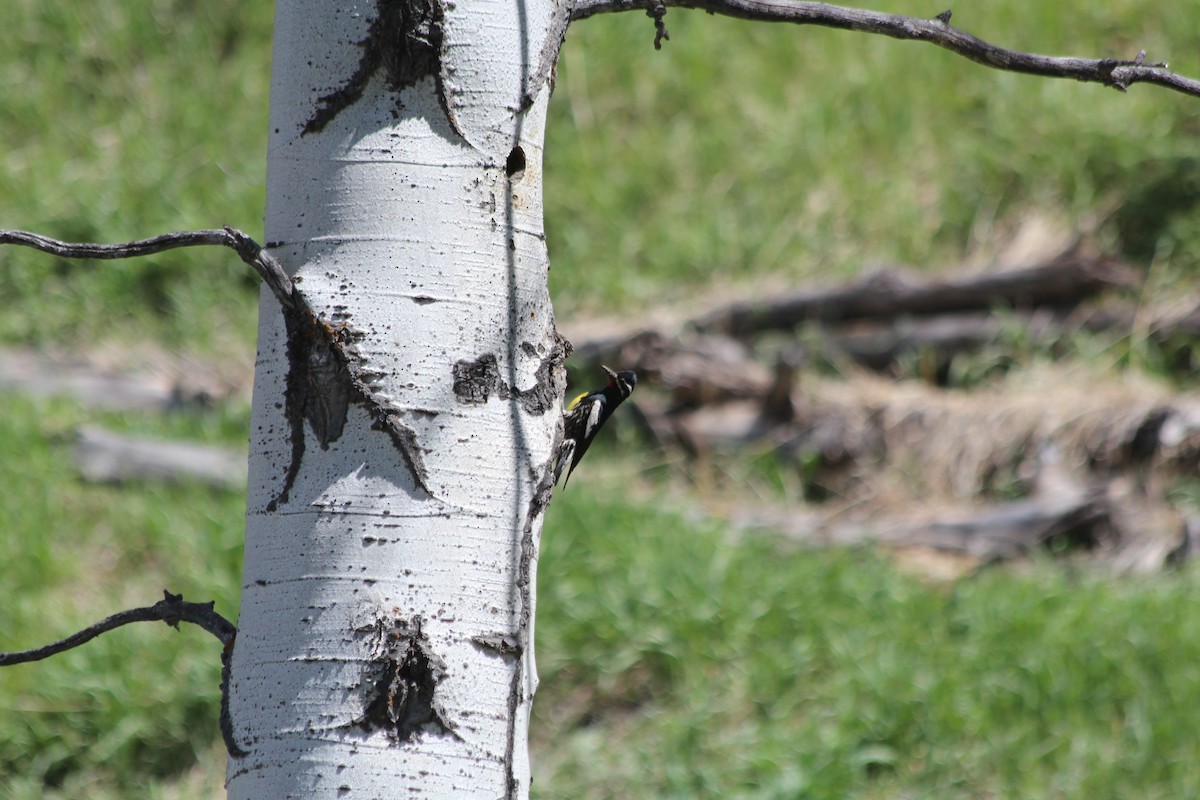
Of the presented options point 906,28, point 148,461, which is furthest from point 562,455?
point 148,461

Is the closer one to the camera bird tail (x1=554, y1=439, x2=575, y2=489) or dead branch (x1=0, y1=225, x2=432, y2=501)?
dead branch (x1=0, y1=225, x2=432, y2=501)

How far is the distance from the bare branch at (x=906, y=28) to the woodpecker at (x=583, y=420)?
404 mm

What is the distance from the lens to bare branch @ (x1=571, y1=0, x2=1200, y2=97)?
1.17 meters

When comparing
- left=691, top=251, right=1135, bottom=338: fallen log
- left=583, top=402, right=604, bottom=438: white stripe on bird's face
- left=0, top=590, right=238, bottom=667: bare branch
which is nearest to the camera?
left=0, top=590, right=238, bottom=667: bare branch

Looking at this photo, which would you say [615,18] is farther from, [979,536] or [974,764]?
[974,764]

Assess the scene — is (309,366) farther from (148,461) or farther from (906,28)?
(148,461)

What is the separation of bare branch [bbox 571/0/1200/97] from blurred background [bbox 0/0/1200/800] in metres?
2.30

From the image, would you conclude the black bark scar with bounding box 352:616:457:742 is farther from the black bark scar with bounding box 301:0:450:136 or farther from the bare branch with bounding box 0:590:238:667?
the black bark scar with bounding box 301:0:450:136

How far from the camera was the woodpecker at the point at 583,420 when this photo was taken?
121 centimetres

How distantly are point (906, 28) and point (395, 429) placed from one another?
68 cm

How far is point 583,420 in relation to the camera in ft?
4.33

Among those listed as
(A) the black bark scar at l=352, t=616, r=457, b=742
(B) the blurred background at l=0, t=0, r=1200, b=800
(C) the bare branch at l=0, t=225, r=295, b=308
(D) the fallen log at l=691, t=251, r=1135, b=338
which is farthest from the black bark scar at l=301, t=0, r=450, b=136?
(D) the fallen log at l=691, t=251, r=1135, b=338

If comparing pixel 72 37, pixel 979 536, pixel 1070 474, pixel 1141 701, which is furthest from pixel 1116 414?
pixel 72 37

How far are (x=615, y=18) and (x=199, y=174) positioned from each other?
2.69 m
